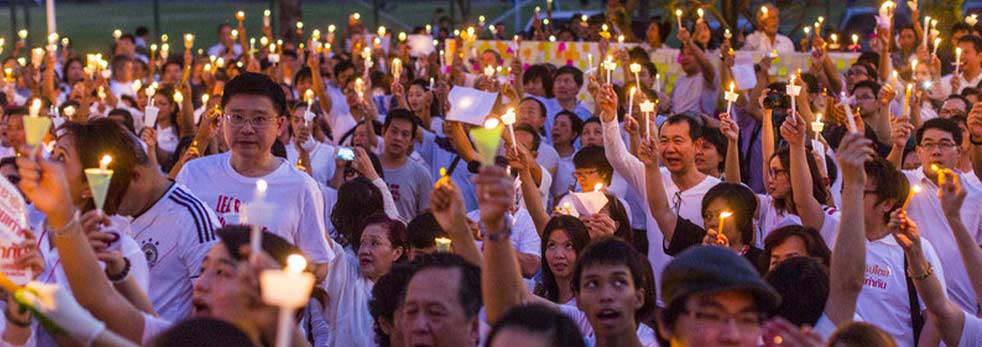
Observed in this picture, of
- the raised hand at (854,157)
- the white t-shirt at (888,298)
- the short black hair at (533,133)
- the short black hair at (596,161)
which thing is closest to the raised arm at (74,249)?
the raised hand at (854,157)

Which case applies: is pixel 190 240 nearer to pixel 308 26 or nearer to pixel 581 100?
pixel 581 100

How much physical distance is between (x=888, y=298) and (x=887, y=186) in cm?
51

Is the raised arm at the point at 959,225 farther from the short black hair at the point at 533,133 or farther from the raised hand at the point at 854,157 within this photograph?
the short black hair at the point at 533,133

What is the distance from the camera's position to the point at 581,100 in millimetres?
13805

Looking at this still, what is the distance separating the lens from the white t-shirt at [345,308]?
6555mm

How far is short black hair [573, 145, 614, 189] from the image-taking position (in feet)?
28.7

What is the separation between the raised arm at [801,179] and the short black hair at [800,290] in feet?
6.16

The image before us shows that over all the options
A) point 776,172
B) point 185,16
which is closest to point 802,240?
point 776,172

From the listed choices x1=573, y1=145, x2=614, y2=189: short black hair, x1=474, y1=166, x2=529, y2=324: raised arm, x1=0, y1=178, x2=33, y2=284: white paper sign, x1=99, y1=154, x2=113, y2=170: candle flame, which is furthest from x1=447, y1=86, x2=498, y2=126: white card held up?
x1=0, y1=178, x2=33, y2=284: white paper sign

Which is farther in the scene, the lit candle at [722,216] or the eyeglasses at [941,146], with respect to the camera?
the eyeglasses at [941,146]

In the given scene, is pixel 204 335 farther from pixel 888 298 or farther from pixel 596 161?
pixel 596 161

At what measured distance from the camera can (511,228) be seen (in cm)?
474

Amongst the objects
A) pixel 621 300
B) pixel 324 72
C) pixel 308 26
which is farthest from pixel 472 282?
pixel 308 26

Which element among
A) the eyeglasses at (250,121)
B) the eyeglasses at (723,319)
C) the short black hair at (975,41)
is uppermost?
the short black hair at (975,41)
